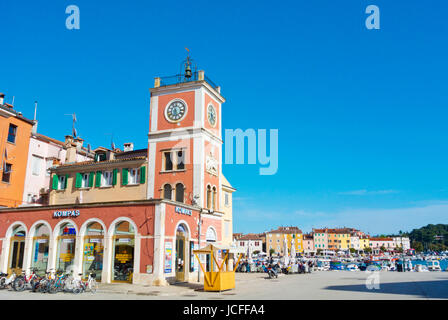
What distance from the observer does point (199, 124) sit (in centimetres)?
3300

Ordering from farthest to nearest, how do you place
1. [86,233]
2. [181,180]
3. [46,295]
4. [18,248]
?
[181,180]
[18,248]
[86,233]
[46,295]

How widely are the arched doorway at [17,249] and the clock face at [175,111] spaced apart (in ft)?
48.9

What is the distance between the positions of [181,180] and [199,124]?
5.07m

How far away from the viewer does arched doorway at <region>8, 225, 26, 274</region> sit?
29.1 metres

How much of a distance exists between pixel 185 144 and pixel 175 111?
3418 mm

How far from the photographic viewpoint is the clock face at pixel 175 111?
111ft

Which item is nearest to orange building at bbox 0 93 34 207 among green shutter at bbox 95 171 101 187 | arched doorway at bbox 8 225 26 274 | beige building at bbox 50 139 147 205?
beige building at bbox 50 139 147 205

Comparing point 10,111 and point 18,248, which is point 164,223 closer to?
point 18,248

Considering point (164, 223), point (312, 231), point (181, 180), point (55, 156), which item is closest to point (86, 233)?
point (164, 223)

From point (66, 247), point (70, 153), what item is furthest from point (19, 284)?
point (70, 153)

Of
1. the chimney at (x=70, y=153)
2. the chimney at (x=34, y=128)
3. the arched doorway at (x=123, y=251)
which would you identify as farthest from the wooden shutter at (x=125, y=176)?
the chimney at (x=34, y=128)

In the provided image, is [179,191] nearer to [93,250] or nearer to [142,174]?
[142,174]

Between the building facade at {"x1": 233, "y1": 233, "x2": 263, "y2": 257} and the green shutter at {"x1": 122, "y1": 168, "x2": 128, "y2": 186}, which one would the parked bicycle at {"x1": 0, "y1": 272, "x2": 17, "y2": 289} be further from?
the building facade at {"x1": 233, "y1": 233, "x2": 263, "y2": 257}

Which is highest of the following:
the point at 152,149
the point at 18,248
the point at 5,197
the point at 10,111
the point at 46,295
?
the point at 10,111
